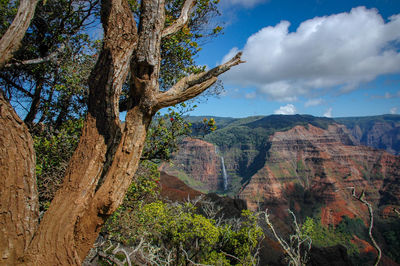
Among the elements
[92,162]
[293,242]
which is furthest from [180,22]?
[293,242]

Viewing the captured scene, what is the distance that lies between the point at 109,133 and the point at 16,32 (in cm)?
194

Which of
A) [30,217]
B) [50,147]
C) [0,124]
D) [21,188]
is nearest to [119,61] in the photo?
[0,124]

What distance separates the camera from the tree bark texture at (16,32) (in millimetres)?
2932

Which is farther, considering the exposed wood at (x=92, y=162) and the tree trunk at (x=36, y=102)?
the tree trunk at (x=36, y=102)

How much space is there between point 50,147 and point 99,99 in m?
4.28

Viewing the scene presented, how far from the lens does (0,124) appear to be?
2436 mm

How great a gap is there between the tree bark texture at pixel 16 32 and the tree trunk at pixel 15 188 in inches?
29.2

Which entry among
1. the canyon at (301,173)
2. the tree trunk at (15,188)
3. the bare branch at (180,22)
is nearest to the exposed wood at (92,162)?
the tree trunk at (15,188)

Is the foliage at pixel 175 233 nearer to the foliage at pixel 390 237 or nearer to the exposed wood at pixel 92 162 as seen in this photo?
the exposed wood at pixel 92 162

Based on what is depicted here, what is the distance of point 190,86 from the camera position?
3014 millimetres

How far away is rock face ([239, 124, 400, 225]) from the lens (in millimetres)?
Result: 98306

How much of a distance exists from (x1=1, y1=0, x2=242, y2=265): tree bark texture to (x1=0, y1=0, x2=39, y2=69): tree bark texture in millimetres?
A: 1170

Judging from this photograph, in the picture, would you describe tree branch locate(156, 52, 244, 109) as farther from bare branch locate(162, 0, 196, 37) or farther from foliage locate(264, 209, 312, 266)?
foliage locate(264, 209, 312, 266)

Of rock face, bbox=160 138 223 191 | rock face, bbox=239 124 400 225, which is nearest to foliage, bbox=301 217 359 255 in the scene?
rock face, bbox=239 124 400 225
